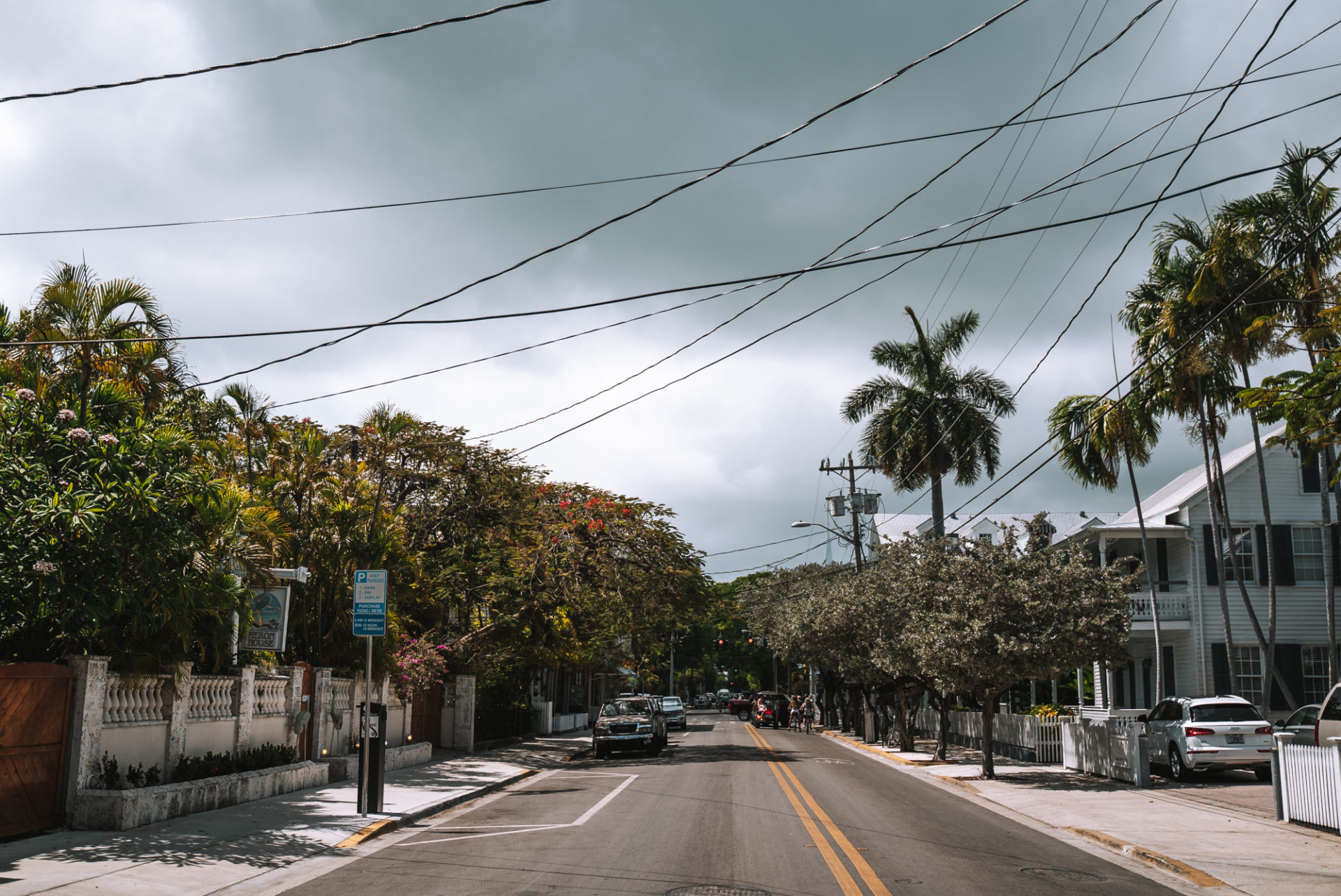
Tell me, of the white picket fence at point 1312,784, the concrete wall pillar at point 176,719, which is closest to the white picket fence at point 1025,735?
the white picket fence at point 1312,784

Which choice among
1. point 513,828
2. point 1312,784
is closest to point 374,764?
point 513,828

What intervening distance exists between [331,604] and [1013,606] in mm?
13630

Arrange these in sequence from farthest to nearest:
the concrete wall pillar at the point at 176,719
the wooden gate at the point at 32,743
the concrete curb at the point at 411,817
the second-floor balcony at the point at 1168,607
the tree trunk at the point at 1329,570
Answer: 1. the second-floor balcony at the point at 1168,607
2. the tree trunk at the point at 1329,570
3. the concrete wall pillar at the point at 176,719
4. the concrete curb at the point at 411,817
5. the wooden gate at the point at 32,743

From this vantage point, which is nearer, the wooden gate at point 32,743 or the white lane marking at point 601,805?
the wooden gate at point 32,743

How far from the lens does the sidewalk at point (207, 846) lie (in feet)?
29.6

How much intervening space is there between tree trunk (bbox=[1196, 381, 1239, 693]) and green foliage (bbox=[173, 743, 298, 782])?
2341 centimetres

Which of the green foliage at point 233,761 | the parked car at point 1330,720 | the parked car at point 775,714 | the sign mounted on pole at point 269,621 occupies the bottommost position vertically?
the parked car at point 775,714

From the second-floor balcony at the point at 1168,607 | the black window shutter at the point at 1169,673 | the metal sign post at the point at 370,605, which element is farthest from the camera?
the black window shutter at the point at 1169,673

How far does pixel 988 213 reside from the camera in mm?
13922

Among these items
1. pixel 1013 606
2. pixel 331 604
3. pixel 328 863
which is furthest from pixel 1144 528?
pixel 328 863

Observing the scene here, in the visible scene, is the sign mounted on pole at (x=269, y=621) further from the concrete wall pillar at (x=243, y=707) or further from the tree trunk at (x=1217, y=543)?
the tree trunk at (x=1217, y=543)

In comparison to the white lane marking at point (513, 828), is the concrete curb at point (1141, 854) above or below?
above

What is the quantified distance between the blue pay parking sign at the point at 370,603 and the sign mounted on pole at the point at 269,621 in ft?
6.72

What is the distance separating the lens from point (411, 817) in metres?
14.0
